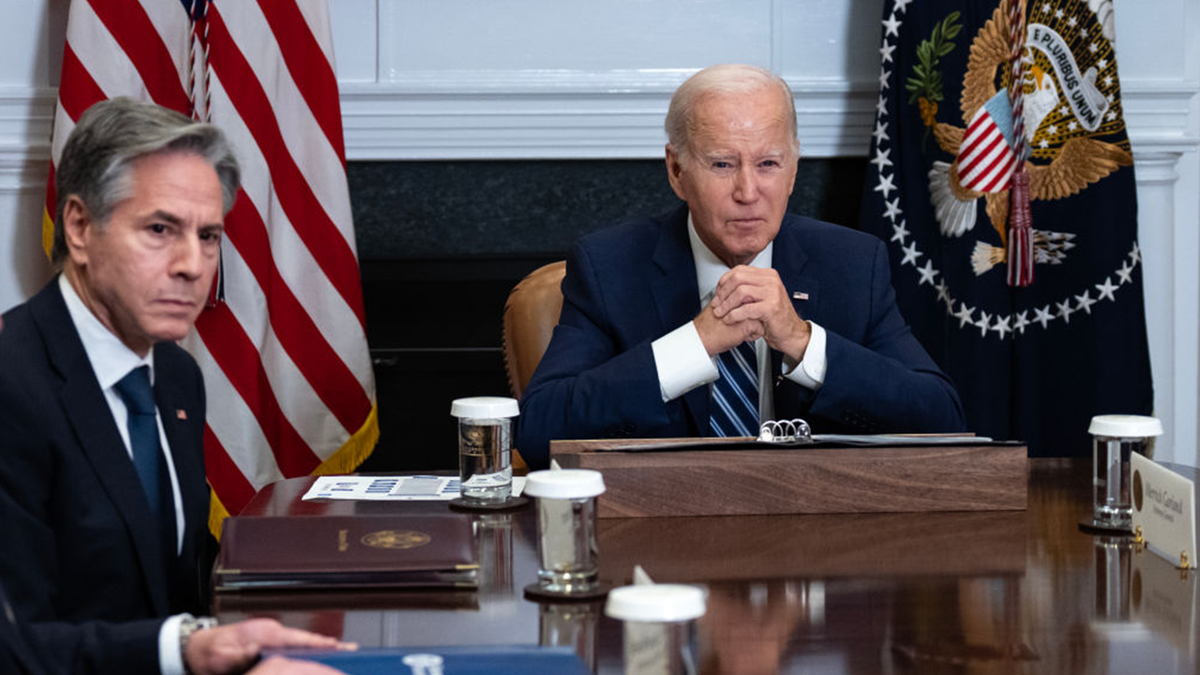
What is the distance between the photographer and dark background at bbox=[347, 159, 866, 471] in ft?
12.9

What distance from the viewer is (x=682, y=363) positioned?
2.31 metres

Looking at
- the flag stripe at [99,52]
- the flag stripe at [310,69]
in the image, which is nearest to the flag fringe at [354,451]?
the flag stripe at [310,69]

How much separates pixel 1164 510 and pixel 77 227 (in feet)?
4.55

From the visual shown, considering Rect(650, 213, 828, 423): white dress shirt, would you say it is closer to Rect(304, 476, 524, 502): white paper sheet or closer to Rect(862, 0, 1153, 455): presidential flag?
Rect(304, 476, 524, 502): white paper sheet

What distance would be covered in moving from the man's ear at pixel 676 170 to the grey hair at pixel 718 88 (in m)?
0.01

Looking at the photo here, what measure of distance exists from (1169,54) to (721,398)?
230 cm

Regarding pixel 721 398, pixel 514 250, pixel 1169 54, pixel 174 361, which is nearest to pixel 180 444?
pixel 174 361

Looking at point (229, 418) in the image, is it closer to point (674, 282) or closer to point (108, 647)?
point (674, 282)

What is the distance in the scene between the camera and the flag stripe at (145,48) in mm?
3443

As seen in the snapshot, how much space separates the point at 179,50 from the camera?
11.5ft

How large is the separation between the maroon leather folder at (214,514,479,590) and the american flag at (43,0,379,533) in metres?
2.01

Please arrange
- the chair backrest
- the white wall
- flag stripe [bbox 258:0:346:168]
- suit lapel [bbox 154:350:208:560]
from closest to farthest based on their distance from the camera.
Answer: suit lapel [bbox 154:350:208:560] → the chair backrest → flag stripe [bbox 258:0:346:168] → the white wall

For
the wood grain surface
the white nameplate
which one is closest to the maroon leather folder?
the wood grain surface

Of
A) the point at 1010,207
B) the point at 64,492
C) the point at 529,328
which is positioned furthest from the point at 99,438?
the point at 1010,207
